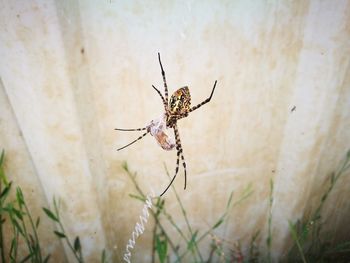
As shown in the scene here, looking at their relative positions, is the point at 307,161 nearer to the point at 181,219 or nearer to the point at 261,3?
the point at 181,219

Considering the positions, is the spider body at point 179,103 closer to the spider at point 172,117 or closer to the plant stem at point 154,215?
the spider at point 172,117

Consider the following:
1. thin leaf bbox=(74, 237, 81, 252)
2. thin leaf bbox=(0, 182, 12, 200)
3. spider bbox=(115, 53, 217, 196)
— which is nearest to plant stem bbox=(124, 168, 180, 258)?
spider bbox=(115, 53, 217, 196)

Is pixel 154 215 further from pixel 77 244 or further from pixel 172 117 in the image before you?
pixel 172 117

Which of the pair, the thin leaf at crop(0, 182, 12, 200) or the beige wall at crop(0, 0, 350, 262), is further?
the thin leaf at crop(0, 182, 12, 200)

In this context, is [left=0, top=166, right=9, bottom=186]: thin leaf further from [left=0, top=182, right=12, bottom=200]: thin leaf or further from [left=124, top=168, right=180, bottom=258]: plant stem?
[left=124, top=168, right=180, bottom=258]: plant stem

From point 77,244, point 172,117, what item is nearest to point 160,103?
point 172,117

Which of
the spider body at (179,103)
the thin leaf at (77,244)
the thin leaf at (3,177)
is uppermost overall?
the spider body at (179,103)

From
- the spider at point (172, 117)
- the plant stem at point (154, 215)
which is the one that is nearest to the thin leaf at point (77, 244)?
the plant stem at point (154, 215)

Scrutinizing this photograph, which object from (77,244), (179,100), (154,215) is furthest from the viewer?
(154,215)
